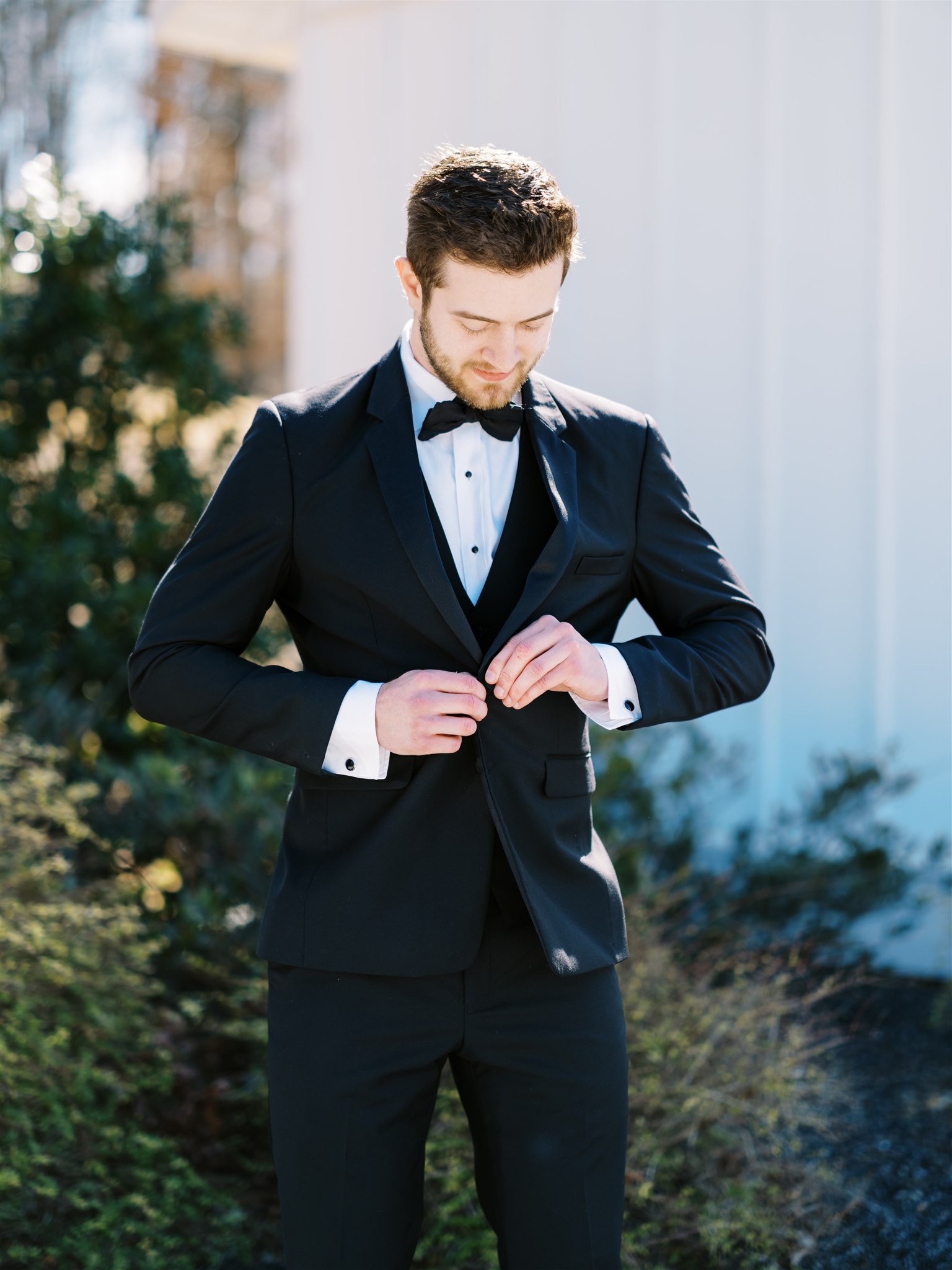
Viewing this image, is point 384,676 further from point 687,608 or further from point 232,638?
point 687,608

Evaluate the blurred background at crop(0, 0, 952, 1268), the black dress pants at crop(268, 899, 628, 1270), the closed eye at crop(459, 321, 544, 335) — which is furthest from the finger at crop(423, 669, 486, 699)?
the blurred background at crop(0, 0, 952, 1268)

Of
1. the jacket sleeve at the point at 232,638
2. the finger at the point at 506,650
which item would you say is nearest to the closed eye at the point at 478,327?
the jacket sleeve at the point at 232,638

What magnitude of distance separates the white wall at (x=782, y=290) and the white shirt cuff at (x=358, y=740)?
291cm

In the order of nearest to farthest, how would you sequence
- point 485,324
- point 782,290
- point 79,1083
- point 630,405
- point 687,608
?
point 485,324 < point 687,608 < point 79,1083 < point 782,290 < point 630,405

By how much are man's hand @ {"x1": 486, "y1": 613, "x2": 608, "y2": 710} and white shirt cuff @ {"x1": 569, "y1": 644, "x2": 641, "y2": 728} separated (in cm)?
4

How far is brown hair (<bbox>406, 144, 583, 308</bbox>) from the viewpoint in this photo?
172 centimetres

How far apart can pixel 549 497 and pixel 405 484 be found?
22 cm

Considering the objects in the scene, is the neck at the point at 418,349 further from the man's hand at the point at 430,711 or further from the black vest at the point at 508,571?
the man's hand at the point at 430,711

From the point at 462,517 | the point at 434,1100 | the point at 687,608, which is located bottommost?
the point at 434,1100

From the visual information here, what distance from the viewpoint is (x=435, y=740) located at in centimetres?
170

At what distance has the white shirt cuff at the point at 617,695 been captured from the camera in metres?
1.82

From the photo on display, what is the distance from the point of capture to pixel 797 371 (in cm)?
438

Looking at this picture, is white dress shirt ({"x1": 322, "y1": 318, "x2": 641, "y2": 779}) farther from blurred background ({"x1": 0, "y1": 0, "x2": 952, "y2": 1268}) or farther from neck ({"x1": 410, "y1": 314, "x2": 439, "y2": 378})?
blurred background ({"x1": 0, "y1": 0, "x2": 952, "y2": 1268})

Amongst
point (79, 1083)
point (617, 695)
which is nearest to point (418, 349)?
point (617, 695)
